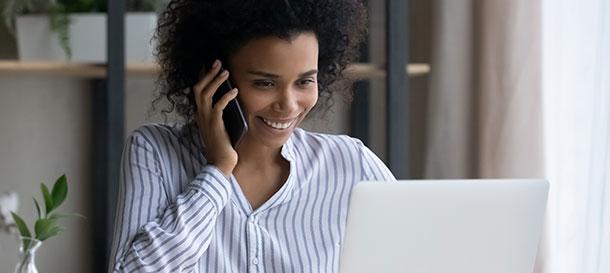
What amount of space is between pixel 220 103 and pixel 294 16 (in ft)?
0.54

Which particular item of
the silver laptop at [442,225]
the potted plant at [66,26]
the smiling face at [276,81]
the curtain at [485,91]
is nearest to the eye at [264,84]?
the smiling face at [276,81]

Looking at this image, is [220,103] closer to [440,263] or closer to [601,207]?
[440,263]

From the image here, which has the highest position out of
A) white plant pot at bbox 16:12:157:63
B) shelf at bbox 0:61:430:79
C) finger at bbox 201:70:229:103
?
white plant pot at bbox 16:12:157:63

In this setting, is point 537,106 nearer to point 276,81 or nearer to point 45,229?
point 45,229

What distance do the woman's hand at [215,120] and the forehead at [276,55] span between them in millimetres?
38

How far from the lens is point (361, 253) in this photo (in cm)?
140

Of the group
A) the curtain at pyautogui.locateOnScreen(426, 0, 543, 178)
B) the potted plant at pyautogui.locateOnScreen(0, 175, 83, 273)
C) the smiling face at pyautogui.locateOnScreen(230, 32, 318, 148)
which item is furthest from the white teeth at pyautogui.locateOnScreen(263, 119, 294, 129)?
the curtain at pyautogui.locateOnScreen(426, 0, 543, 178)

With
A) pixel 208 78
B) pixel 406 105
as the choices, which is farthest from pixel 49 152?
pixel 208 78

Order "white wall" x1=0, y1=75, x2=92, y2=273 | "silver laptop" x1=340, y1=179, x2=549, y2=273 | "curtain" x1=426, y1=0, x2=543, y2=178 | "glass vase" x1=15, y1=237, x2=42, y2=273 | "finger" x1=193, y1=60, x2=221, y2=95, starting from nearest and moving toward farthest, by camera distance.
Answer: "silver laptop" x1=340, y1=179, x2=549, y2=273 → "finger" x1=193, y1=60, x2=221, y2=95 → "glass vase" x1=15, y1=237, x2=42, y2=273 → "white wall" x1=0, y1=75, x2=92, y2=273 → "curtain" x1=426, y1=0, x2=543, y2=178

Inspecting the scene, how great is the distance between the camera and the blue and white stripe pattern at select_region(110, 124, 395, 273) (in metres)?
1.64

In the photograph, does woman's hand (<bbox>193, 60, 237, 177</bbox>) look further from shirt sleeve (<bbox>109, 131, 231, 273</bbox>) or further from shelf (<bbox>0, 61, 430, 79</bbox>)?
shelf (<bbox>0, 61, 430, 79</bbox>)

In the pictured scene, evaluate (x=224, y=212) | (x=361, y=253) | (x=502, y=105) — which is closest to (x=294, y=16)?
(x=224, y=212)

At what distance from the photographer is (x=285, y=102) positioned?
5.51 feet

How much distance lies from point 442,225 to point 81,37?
152 cm
